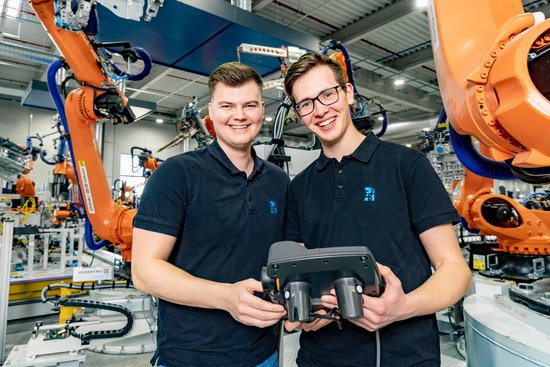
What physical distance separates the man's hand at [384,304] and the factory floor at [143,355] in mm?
2289

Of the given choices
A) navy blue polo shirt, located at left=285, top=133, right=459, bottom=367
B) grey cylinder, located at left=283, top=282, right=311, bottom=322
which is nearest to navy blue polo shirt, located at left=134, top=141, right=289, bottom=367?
navy blue polo shirt, located at left=285, top=133, right=459, bottom=367

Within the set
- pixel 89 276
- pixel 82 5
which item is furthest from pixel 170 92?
pixel 82 5

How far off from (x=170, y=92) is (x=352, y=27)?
734cm

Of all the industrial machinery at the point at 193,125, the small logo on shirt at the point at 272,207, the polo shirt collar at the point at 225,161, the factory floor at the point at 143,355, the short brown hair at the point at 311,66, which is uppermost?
the industrial machinery at the point at 193,125

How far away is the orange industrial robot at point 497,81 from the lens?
0.74 meters

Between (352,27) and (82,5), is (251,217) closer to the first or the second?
(82,5)

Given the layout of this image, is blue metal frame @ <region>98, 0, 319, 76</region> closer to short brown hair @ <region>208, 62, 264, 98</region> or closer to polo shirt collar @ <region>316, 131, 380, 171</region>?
short brown hair @ <region>208, 62, 264, 98</region>

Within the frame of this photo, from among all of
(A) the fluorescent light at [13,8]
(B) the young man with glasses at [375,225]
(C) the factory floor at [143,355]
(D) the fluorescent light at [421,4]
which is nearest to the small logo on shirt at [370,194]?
(B) the young man with glasses at [375,225]

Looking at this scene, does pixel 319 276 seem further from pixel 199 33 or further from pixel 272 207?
pixel 199 33

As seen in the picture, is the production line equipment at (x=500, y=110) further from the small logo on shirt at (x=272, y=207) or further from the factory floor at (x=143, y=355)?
the factory floor at (x=143, y=355)

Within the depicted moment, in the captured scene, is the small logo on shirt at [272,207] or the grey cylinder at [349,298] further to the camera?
the small logo on shirt at [272,207]

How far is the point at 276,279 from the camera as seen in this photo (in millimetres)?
877

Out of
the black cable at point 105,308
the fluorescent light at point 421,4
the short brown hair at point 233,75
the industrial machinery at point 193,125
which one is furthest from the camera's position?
the fluorescent light at point 421,4

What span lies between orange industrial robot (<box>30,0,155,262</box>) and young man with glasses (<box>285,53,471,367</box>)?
2.22 m
